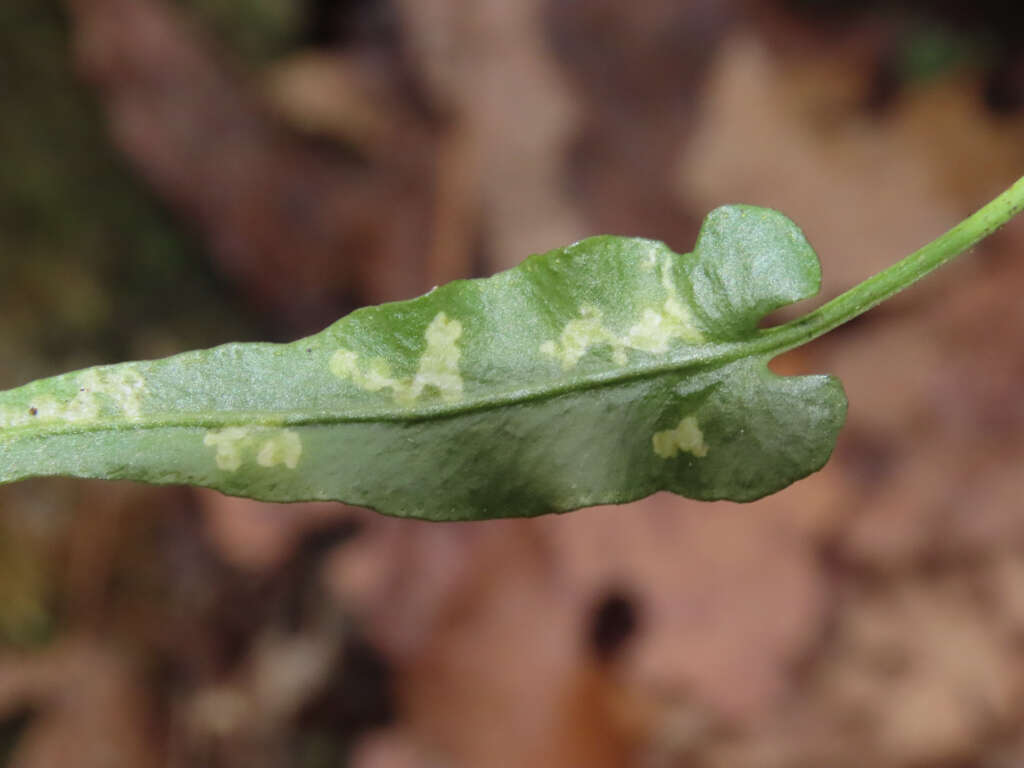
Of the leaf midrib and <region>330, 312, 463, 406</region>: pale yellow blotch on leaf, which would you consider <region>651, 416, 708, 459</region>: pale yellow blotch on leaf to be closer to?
the leaf midrib

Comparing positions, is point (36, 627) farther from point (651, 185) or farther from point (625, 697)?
point (651, 185)

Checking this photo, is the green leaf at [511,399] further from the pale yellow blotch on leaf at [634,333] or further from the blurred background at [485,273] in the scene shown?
the blurred background at [485,273]

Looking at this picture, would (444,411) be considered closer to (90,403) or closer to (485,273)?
(90,403)

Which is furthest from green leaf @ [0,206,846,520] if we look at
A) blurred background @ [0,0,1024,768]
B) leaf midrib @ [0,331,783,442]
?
blurred background @ [0,0,1024,768]

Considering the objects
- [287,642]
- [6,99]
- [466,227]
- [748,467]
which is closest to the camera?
[748,467]

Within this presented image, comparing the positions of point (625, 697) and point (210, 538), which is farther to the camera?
point (210, 538)

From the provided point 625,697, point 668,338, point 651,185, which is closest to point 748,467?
point 668,338
